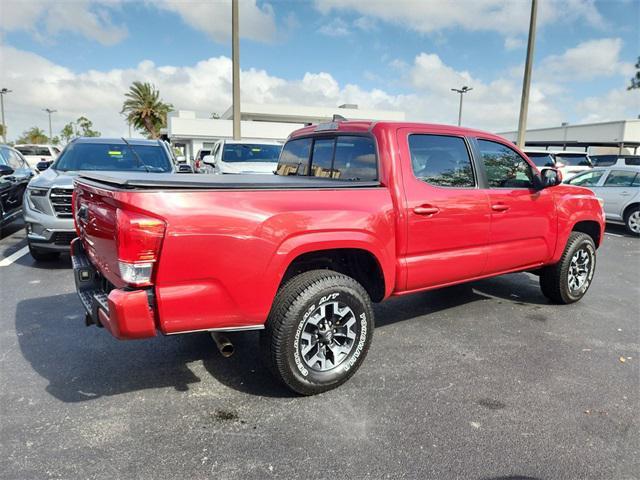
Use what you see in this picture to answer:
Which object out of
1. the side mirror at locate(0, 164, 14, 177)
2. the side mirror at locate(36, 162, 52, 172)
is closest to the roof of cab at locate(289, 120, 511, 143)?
the side mirror at locate(36, 162, 52, 172)

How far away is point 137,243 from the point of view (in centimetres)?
239

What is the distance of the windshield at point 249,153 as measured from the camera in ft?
35.9

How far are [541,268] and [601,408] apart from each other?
7.35 feet

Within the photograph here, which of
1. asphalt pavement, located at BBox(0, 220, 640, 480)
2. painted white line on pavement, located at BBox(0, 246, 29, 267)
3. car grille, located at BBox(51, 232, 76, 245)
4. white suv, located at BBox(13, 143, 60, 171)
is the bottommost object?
asphalt pavement, located at BBox(0, 220, 640, 480)

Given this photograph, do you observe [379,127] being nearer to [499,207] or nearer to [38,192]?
[499,207]

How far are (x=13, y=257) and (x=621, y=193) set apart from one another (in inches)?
501

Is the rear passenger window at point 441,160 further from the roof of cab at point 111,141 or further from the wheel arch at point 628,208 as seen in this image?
the wheel arch at point 628,208

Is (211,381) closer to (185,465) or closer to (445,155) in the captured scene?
(185,465)

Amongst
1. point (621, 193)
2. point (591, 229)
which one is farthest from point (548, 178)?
point (621, 193)

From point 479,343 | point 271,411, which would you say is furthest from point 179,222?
point 479,343

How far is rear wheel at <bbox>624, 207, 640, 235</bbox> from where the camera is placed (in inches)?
415

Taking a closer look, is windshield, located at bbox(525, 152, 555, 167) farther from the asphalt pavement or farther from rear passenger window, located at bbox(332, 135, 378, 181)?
rear passenger window, located at bbox(332, 135, 378, 181)

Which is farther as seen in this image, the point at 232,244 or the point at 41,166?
the point at 41,166

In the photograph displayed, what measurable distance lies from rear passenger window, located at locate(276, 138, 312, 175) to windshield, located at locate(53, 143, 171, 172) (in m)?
3.24
